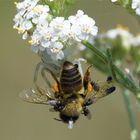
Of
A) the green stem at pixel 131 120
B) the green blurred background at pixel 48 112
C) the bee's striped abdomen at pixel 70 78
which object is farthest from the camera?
the green blurred background at pixel 48 112

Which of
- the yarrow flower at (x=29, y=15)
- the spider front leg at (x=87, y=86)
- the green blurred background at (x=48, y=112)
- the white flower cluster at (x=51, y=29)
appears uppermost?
the green blurred background at (x=48, y=112)

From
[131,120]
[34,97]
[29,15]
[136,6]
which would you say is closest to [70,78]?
[34,97]

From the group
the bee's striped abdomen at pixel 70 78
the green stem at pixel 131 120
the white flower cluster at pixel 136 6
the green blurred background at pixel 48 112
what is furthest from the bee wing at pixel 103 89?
the green blurred background at pixel 48 112

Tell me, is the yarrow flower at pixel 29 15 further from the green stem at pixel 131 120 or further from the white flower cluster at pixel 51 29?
the green stem at pixel 131 120

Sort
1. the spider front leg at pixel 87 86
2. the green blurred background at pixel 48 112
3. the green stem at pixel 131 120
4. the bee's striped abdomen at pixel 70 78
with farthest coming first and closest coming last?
the green blurred background at pixel 48 112
the green stem at pixel 131 120
the spider front leg at pixel 87 86
the bee's striped abdomen at pixel 70 78

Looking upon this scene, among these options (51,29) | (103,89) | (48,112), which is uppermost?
(48,112)

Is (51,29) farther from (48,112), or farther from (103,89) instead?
(48,112)

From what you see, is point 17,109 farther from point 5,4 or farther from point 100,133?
point 5,4

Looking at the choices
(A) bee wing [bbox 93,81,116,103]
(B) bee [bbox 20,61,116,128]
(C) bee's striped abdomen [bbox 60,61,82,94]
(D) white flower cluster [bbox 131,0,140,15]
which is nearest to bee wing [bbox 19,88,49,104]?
(B) bee [bbox 20,61,116,128]
